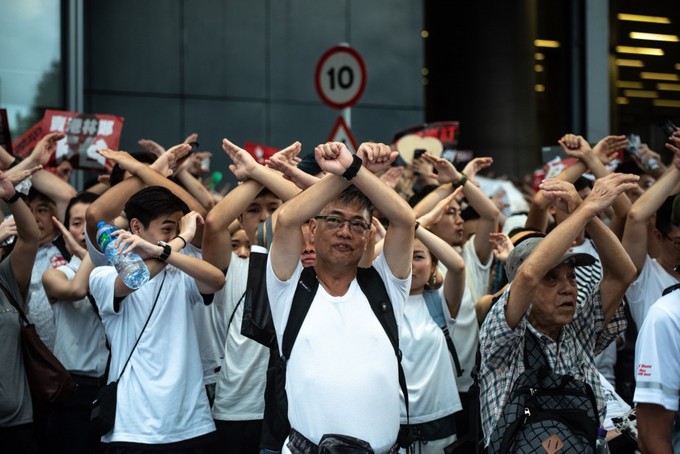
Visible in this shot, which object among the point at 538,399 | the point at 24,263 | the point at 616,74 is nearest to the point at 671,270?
the point at 538,399

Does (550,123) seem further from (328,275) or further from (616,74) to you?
(328,275)

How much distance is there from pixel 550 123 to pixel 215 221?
11367 mm

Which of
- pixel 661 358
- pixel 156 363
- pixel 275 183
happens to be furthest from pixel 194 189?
pixel 661 358

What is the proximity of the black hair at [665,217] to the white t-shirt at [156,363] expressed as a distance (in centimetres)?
273

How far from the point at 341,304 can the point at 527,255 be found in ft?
3.27

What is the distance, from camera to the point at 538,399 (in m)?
4.61

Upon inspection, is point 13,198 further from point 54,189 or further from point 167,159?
point 54,189

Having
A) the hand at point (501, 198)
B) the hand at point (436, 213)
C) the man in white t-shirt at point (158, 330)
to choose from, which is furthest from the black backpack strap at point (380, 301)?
the hand at point (501, 198)

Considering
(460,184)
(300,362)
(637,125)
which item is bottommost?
(300,362)

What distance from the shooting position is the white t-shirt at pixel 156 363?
A: 5375 millimetres

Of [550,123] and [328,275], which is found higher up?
[550,123]

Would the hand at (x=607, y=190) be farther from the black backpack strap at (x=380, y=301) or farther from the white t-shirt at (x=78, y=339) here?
the white t-shirt at (x=78, y=339)

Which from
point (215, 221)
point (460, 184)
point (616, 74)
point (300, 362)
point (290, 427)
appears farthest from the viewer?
point (616, 74)

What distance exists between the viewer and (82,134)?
338 inches
